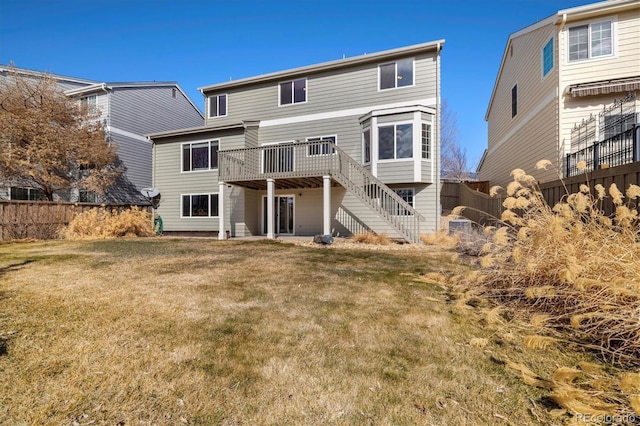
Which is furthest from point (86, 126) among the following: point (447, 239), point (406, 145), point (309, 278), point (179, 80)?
point (447, 239)

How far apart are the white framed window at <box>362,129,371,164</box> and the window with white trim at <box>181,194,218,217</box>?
757 centimetres

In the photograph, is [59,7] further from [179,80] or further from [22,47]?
[179,80]

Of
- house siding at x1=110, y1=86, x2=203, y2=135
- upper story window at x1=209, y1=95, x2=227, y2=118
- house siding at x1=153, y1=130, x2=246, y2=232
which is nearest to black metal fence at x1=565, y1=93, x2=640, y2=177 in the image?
house siding at x1=153, y1=130, x2=246, y2=232

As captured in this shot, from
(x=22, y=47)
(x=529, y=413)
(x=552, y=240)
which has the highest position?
(x=22, y=47)

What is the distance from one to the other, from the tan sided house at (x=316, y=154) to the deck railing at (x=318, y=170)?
45 mm

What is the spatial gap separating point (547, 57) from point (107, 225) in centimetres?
1862

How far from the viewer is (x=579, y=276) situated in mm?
2848

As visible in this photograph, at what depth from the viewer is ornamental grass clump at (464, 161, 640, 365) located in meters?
2.52

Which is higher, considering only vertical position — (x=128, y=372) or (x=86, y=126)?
(x=86, y=126)

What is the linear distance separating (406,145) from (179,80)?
18.1 metres

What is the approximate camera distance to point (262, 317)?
3232mm

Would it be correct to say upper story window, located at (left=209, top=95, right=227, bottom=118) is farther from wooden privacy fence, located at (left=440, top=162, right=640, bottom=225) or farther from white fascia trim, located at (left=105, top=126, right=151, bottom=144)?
wooden privacy fence, located at (left=440, top=162, right=640, bottom=225)

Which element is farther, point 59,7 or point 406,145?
point 59,7

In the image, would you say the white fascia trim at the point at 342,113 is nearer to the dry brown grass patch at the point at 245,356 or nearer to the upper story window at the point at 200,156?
the upper story window at the point at 200,156
